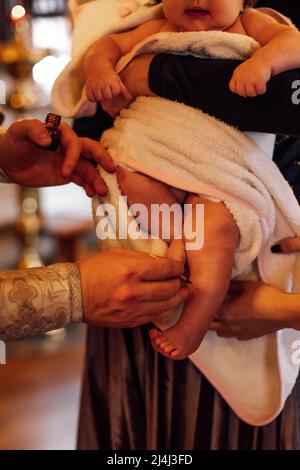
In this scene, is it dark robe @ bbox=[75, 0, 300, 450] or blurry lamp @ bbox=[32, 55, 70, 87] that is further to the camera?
blurry lamp @ bbox=[32, 55, 70, 87]

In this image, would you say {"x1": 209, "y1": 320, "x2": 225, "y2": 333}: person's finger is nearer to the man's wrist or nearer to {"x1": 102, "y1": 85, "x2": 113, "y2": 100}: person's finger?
the man's wrist

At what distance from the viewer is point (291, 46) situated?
3.16ft

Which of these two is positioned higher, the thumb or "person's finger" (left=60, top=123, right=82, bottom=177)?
"person's finger" (left=60, top=123, right=82, bottom=177)

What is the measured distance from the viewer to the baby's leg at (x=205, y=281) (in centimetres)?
104

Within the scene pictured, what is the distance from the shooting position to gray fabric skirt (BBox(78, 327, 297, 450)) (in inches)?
49.9

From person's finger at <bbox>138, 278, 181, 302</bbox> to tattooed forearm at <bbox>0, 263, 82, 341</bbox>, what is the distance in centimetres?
10

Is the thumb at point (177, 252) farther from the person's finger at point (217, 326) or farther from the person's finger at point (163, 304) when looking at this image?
the person's finger at point (217, 326)

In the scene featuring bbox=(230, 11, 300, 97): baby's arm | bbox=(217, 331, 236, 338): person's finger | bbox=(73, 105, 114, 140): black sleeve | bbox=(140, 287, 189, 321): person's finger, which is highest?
bbox=(230, 11, 300, 97): baby's arm

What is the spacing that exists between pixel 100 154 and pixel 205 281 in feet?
0.92

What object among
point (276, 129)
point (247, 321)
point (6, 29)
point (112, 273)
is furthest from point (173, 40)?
point (6, 29)

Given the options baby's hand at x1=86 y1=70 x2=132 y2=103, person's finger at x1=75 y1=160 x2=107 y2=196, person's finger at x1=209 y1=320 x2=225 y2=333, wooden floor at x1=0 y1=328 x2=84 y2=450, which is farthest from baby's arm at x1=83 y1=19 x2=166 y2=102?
wooden floor at x1=0 y1=328 x2=84 y2=450

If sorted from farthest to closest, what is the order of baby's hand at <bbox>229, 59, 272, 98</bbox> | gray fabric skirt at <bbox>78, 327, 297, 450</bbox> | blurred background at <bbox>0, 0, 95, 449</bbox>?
blurred background at <bbox>0, 0, 95, 449</bbox>, gray fabric skirt at <bbox>78, 327, 297, 450</bbox>, baby's hand at <bbox>229, 59, 272, 98</bbox>

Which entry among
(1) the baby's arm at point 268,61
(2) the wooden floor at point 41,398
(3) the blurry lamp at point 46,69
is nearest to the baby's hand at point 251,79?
(1) the baby's arm at point 268,61

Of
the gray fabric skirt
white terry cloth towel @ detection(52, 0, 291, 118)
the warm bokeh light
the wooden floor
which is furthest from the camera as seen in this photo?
the warm bokeh light
